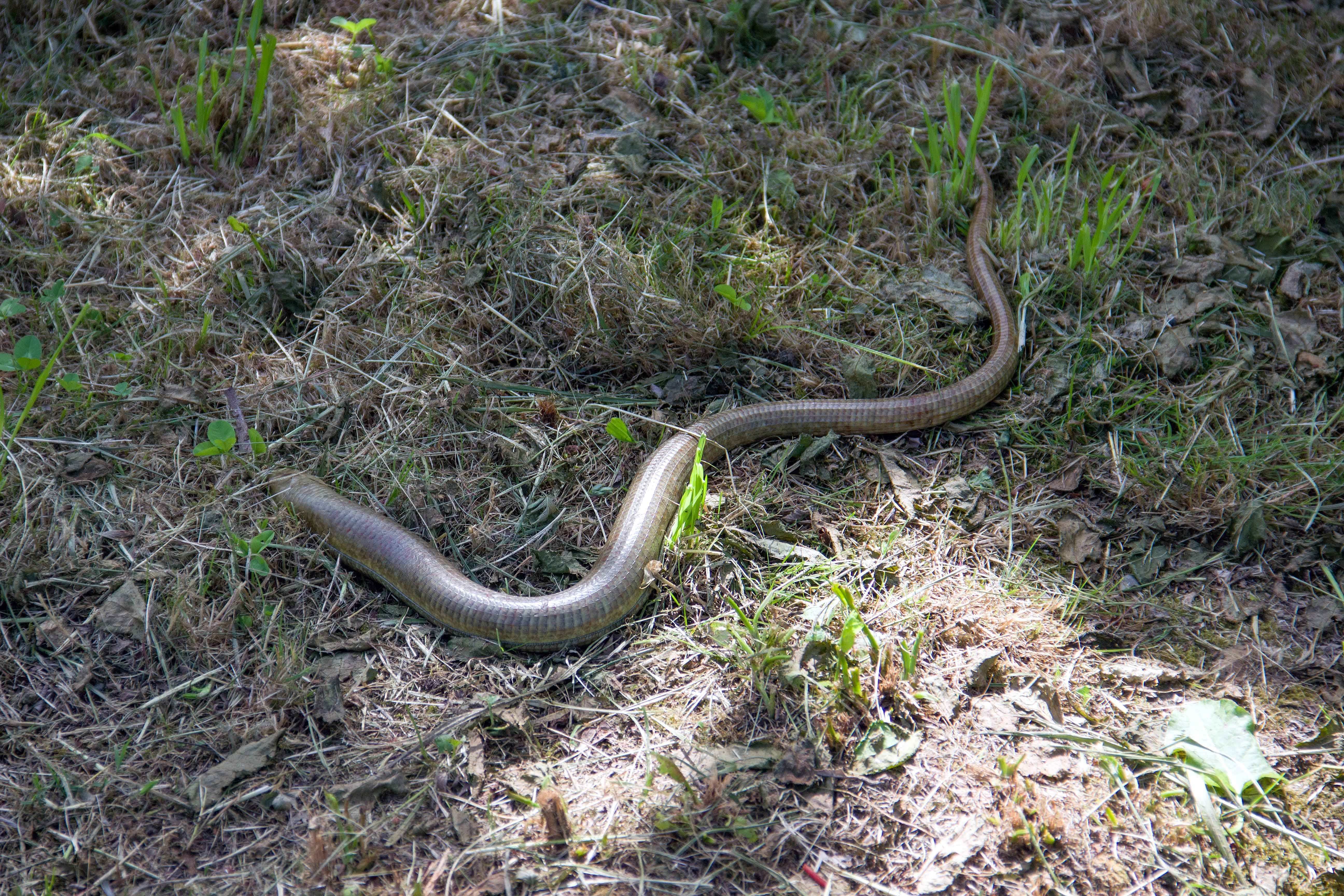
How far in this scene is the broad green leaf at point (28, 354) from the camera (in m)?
3.53

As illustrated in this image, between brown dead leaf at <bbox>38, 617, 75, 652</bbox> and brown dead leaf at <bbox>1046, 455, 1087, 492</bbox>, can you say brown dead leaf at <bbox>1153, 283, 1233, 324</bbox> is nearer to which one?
brown dead leaf at <bbox>1046, 455, 1087, 492</bbox>

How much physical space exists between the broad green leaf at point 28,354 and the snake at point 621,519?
1.06 metres

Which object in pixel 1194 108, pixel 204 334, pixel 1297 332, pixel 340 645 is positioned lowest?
pixel 340 645

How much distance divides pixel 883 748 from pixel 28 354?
368 centimetres

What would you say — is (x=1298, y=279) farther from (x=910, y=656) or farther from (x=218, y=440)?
(x=218, y=440)

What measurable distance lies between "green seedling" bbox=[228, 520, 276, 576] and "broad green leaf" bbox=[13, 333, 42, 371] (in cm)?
114

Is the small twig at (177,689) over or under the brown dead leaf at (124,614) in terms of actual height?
under

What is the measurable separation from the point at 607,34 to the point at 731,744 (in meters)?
4.07

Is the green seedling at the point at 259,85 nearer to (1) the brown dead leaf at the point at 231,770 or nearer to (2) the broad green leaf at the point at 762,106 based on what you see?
(2) the broad green leaf at the point at 762,106

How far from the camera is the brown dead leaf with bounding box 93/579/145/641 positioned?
3.14 m

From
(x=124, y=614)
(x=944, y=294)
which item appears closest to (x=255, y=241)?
(x=124, y=614)

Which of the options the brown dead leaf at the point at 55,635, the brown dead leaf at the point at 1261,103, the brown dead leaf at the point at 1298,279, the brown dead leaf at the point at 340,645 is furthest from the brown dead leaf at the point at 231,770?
the brown dead leaf at the point at 1261,103

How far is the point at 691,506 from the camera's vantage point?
3311 mm

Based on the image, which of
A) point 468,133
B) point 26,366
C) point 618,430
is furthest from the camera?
point 468,133
